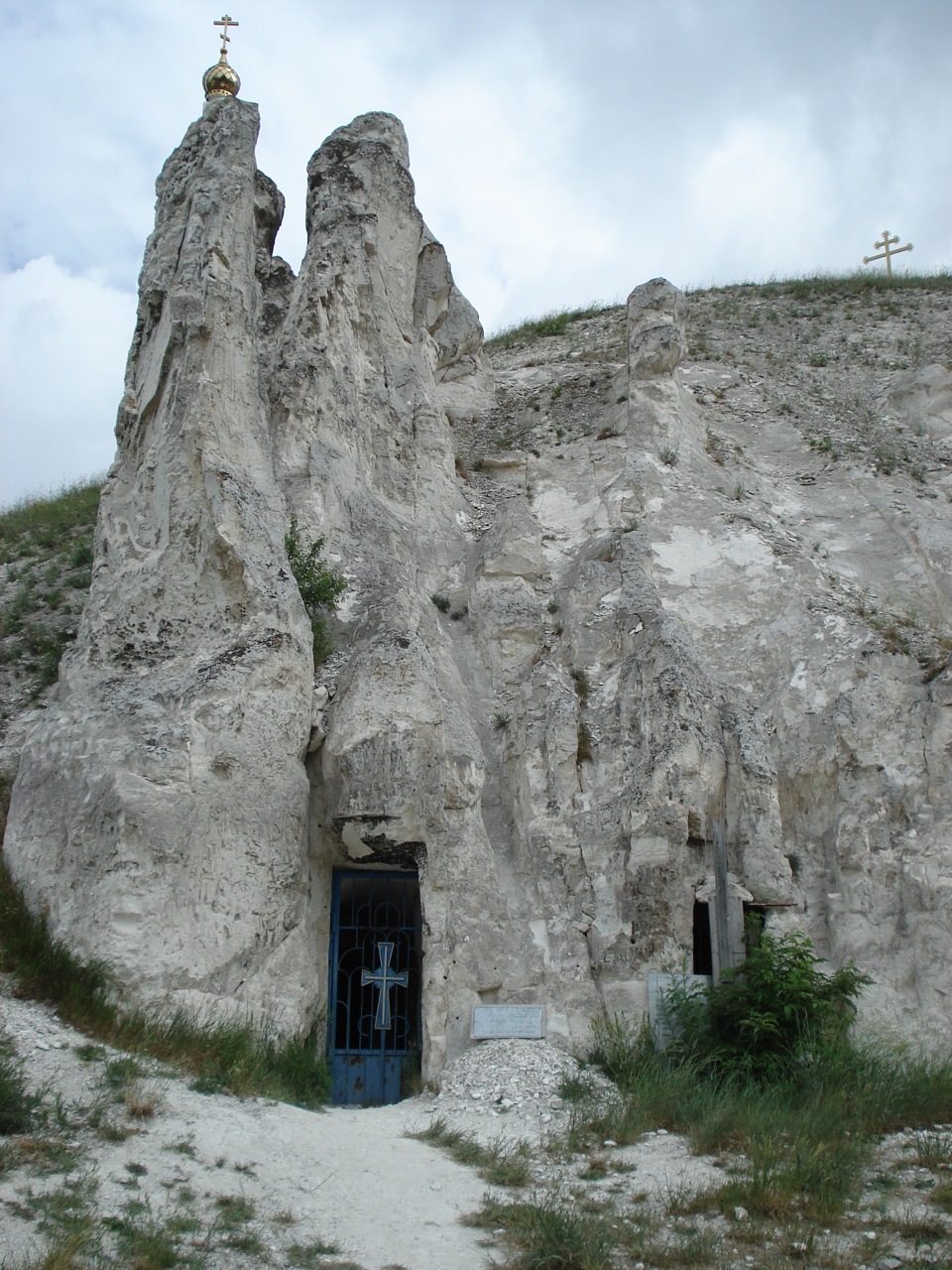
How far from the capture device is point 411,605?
12.1 metres

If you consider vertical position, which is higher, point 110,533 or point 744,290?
point 744,290

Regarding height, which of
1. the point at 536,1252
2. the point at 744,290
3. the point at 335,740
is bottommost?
the point at 536,1252

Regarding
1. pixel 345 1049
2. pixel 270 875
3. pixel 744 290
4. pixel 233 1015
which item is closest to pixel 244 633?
pixel 270 875

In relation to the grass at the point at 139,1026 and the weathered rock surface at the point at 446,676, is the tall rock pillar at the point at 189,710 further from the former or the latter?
the grass at the point at 139,1026

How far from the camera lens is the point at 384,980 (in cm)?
1049

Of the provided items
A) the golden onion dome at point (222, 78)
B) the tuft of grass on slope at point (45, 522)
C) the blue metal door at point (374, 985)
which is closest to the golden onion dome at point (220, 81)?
the golden onion dome at point (222, 78)

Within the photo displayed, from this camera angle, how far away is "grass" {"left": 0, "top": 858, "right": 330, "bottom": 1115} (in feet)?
26.5

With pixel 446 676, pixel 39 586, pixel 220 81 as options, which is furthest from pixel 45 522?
pixel 446 676

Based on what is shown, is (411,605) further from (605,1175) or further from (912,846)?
(605,1175)

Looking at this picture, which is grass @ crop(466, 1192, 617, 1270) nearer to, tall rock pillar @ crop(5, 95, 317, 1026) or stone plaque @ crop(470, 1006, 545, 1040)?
stone plaque @ crop(470, 1006, 545, 1040)

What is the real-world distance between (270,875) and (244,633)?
83.5 inches

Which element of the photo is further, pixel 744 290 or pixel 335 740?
pixel 744 290

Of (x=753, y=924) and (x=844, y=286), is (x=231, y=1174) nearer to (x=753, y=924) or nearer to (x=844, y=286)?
(x=753, y=924)

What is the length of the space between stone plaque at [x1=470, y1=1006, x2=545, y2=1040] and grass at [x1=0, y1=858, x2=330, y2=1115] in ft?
4.79
